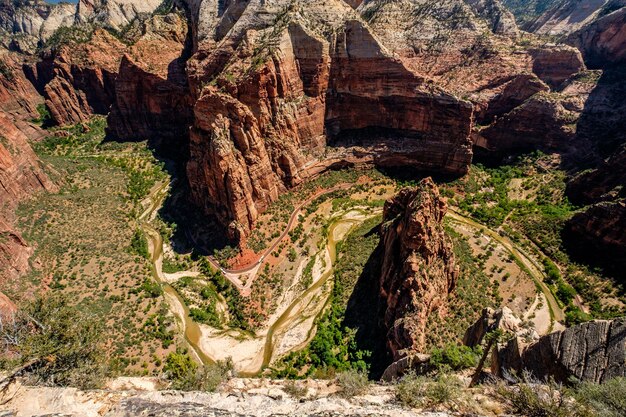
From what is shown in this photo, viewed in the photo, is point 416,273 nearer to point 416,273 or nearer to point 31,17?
point 416,273

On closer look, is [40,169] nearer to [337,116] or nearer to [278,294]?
[278,294]

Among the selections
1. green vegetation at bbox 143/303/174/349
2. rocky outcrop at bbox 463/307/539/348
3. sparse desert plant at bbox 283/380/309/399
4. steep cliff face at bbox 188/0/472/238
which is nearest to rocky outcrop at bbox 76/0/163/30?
steep cliff face at bbox 188/0/472/238

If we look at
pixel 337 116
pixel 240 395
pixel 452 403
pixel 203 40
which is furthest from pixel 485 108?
pixel 240 395

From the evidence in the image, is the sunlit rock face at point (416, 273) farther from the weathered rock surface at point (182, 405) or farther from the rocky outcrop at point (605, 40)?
the rocky outcrop at point (605, 40)

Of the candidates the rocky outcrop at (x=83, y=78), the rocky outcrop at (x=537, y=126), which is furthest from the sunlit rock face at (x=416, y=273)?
the rocky outcrop at (x=83, y=78)

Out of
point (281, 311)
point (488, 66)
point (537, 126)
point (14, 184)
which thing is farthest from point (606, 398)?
point (488, 66)

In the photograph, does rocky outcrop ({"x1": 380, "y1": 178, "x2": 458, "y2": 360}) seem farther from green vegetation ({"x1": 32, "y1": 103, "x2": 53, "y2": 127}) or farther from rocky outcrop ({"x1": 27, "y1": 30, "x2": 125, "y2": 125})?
green vegetation ({"x1": 32, "y1": 103, "x2": 53, "y2": 127})
